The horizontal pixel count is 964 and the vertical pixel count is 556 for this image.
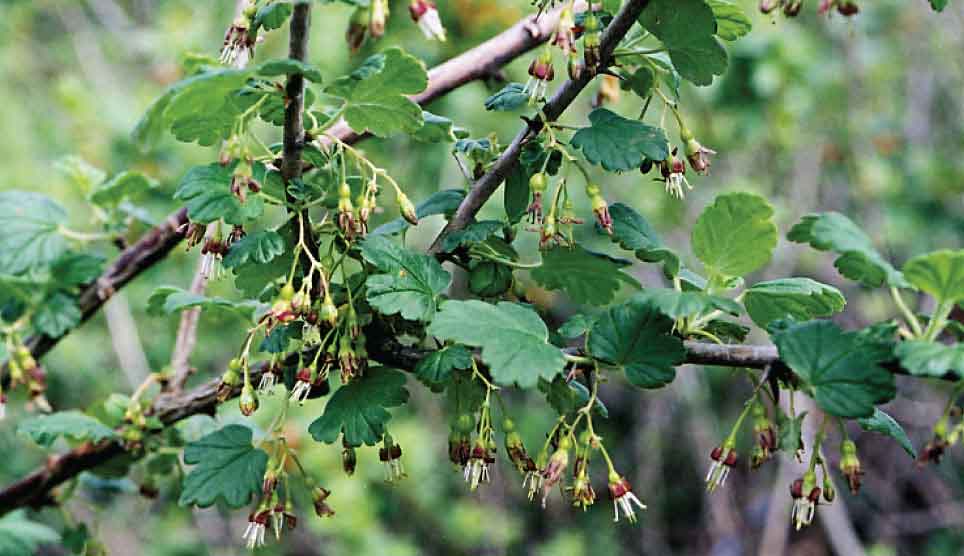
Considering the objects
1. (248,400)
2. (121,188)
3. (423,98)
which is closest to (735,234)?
(248,400)

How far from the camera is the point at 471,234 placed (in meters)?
0.95

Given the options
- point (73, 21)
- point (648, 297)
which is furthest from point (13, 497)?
point (73, 21)

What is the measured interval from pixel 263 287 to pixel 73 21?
3.88 meters

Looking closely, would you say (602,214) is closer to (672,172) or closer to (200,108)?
(672,172)

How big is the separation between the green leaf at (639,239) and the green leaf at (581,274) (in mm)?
34

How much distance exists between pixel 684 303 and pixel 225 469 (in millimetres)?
557

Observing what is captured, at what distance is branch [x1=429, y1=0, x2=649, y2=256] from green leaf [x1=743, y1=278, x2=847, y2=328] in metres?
0.26

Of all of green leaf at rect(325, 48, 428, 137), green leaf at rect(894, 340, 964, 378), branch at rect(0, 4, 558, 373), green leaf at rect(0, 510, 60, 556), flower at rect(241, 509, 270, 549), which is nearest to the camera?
green leaf at rect(894, 340, 964, 378)

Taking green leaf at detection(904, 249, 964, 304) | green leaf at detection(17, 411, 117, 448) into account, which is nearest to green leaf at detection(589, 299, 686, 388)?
green leaf at detection(904, 249, 964, 304)

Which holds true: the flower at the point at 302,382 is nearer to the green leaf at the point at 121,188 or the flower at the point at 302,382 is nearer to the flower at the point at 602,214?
the flower at the point at 602,214

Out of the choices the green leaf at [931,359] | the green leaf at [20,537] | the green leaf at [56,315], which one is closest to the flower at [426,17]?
the green leaf at [931,359]

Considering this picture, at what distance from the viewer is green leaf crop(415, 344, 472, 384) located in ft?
2.92

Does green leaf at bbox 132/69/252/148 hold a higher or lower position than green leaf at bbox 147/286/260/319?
higher

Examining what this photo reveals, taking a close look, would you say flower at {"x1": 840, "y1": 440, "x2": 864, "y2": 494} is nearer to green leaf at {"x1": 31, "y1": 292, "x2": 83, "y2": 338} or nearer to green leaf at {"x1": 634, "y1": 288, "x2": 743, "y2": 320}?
green leaf at {"x1": 634, "y1": 288, "x2": 743, "y2": 320}
